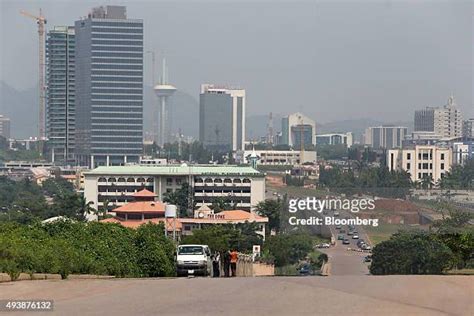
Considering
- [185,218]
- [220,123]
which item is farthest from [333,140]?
[185,218]

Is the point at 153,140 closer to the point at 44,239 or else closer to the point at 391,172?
the point at 391,172

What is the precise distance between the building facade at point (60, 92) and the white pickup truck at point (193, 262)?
90775mm

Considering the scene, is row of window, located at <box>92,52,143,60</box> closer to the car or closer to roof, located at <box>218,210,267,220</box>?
roof, located at <box>218,210,267,220</box>

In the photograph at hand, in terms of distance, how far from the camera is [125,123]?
340ft

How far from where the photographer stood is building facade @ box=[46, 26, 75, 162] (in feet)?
362

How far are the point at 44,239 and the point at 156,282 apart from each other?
4090 mm

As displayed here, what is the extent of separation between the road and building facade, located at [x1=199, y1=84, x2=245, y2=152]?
46.8m

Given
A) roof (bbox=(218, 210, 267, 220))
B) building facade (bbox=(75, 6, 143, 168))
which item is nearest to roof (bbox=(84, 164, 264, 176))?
roof (bbox=(218, 210, 267, 220))

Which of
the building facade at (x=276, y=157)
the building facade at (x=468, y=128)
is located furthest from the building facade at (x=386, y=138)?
Answer: the building facade at (x=276, y=157)

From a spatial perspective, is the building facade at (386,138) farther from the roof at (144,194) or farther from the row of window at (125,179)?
the row of window at (125,179)

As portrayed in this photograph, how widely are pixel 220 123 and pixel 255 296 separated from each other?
207 feet

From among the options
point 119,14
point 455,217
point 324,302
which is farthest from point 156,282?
point 119,14

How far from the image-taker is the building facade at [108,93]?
10219 cm

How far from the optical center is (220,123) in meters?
75.3
